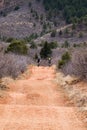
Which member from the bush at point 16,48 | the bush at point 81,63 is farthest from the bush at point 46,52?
the bush at point 81,63

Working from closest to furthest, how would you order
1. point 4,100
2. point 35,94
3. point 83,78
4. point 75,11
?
point 4,100
point 35,94
point 83,78
point 75,11

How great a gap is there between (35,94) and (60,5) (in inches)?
5836

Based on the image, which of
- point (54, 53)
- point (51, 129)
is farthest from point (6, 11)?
point (51, 129)

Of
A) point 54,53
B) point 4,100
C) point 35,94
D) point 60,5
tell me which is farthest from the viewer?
point 60,5

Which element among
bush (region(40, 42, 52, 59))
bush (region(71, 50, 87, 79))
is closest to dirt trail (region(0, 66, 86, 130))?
bush (region(71, 50, 87, 79))

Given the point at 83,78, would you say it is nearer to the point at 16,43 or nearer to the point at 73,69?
the point at 73,69

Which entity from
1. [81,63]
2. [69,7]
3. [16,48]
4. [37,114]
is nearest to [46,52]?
[16,48]

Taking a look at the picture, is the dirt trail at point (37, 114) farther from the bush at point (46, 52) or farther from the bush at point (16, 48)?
the bush at point (46, 52)

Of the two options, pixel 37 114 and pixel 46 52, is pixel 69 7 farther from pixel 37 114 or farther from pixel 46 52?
pixel 37 114

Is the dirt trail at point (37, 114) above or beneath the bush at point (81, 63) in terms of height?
above

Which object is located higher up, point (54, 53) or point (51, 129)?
point (51, 129)

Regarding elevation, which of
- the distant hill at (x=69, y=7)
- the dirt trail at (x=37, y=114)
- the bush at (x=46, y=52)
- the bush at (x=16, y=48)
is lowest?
the distant hill at (x=69, y=7)

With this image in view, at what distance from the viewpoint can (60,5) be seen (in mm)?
169125

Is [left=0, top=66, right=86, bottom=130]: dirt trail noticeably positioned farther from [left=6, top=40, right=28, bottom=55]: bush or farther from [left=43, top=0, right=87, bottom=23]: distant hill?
[left=43, top=0, right=87, bottom=23]: distant hill
